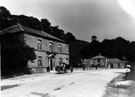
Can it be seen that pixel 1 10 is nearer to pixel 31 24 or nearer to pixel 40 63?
pixel 31 24

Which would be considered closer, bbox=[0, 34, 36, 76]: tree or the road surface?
the road surface

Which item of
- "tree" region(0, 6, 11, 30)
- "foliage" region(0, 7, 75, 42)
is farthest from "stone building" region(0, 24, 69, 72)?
"tree" region(0, 6, 11, 30)

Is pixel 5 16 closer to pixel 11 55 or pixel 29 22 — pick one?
pixel 29 22

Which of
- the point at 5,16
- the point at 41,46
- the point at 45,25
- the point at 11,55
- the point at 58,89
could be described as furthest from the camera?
the point at 45,25

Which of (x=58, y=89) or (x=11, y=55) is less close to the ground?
(x=11, y=55)

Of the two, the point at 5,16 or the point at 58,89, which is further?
the point at 5,16

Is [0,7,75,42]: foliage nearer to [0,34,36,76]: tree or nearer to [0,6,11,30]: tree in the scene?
[0,6,11,30]: tree

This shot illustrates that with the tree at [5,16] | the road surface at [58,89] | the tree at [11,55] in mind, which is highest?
the tree at [5,16]

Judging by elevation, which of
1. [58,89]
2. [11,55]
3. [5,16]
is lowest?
[58,89]

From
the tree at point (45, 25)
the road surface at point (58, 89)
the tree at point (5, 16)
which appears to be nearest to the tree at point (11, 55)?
the road surface at point (58, 89)

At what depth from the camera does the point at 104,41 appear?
110m

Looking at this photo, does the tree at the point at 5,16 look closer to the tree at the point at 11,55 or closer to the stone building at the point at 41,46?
Answer: the stone building at the point at 41,46

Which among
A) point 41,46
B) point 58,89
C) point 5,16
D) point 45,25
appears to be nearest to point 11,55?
point 58,89

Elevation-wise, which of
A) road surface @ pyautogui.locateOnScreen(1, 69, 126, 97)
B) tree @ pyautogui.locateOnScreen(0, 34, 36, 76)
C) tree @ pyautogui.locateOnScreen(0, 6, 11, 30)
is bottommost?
road surface @ pyautogui.locateOnScreen(1, 69, 126, 97)
